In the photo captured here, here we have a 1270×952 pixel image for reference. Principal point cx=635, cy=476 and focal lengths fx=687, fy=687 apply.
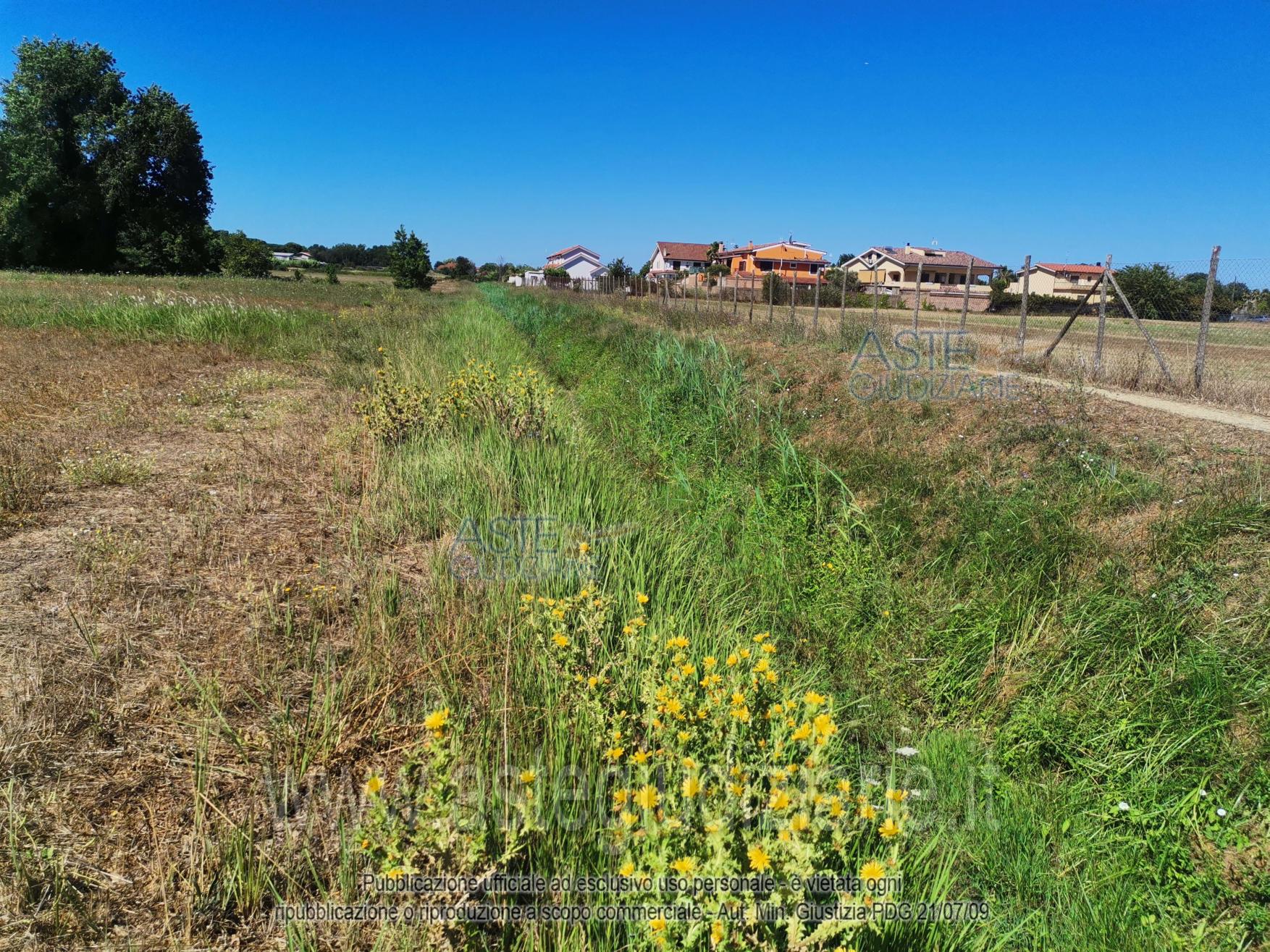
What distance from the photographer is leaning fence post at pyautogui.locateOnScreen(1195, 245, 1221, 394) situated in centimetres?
876

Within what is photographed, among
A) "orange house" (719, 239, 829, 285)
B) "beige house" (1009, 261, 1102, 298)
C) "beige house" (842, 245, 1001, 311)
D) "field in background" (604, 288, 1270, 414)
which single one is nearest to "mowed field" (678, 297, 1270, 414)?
"field in background" (604, 288, 1270, 414)

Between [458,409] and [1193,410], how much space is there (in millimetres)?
8003

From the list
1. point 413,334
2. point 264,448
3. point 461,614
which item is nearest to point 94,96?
point 413,334

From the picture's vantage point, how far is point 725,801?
5.37ft

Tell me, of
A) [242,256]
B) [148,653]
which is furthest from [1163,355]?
[242,256]

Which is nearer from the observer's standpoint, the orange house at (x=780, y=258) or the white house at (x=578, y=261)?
the orange house at (x=780, y=258)

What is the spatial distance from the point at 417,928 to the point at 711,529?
370cm

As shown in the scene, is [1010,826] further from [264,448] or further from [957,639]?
[264,448]

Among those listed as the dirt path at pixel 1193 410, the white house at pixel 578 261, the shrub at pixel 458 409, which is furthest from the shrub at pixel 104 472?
the white house at pixel 578 261

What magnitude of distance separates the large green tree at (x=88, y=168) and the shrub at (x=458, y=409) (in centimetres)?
5023

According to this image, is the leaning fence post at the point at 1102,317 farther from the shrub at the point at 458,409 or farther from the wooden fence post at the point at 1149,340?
the shrub at the point at 458,409

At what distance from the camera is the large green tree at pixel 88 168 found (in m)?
41.5

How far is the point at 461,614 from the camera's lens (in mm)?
2949

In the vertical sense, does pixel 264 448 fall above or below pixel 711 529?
above
